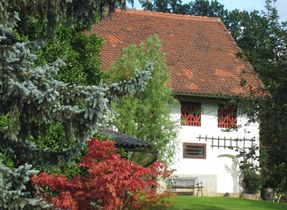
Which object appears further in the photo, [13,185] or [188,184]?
[188,184]

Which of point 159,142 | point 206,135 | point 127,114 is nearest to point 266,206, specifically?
point 159,142

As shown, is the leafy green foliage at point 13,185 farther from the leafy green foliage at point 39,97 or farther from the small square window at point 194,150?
the small square window at point 194,150

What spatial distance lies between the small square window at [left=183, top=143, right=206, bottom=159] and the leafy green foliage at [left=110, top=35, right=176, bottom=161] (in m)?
6.75

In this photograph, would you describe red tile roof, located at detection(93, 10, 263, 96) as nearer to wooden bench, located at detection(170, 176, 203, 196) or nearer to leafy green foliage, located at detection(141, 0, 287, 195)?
wooden bench, located at detection(170, 176, 203, 196)

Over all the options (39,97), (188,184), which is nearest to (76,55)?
(39,97)

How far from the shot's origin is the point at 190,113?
31625 millimetres

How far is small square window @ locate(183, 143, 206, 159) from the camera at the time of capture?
31283 mm

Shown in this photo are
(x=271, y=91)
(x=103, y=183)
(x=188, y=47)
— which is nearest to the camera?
(x=103, y=183)

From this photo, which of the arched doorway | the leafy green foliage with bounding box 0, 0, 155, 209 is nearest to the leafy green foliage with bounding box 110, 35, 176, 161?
the arched doorway

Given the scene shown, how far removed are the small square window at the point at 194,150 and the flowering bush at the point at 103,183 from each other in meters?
18.3

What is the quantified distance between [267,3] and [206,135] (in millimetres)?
15849

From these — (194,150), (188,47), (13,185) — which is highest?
(188,47)

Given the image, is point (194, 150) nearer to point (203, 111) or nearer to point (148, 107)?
point (203, 111)

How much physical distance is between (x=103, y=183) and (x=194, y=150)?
64.0 ft
